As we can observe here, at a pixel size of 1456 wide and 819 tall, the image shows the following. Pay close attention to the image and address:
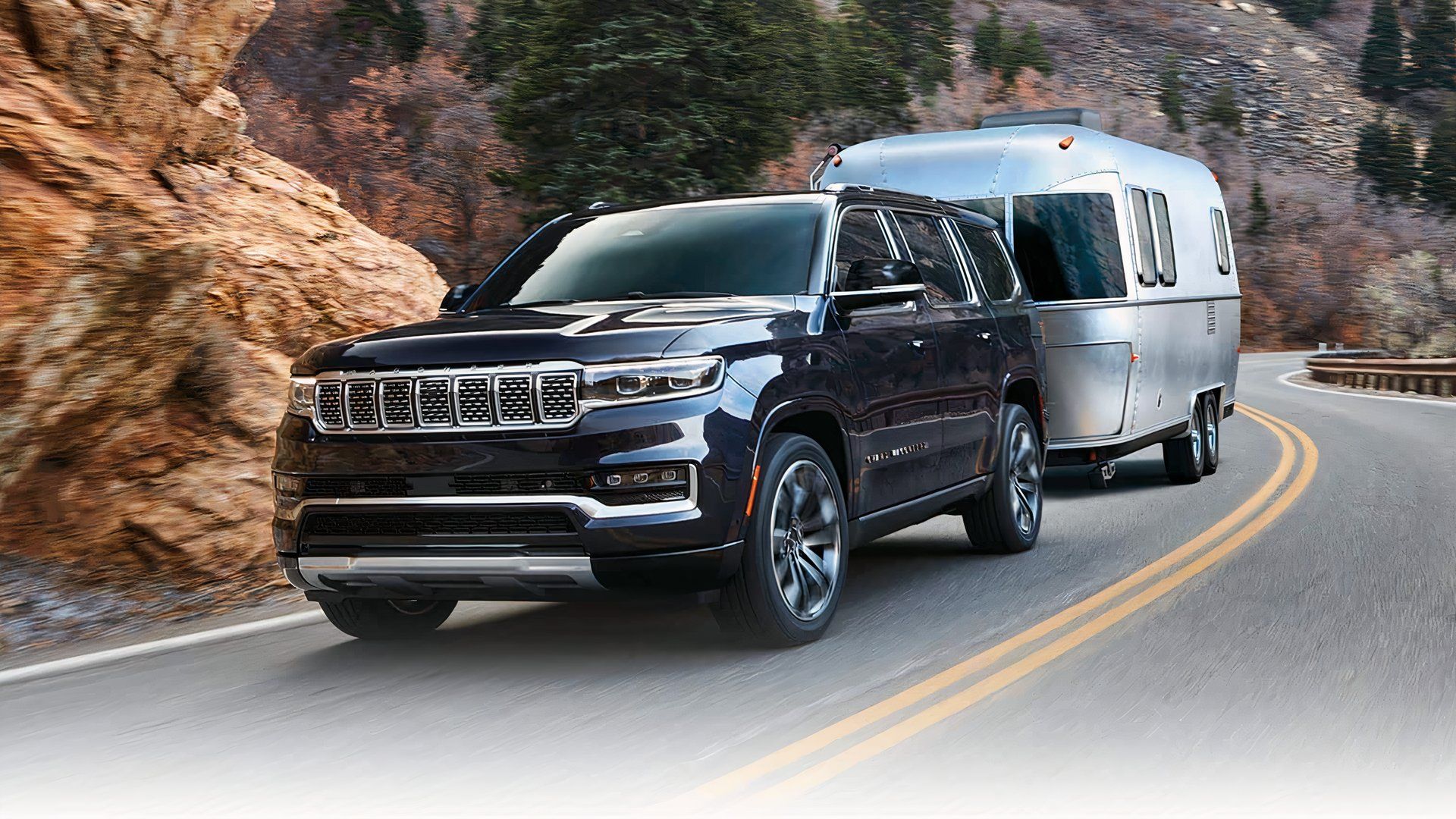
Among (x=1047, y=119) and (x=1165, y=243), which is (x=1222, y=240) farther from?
(x=1047, y=119)

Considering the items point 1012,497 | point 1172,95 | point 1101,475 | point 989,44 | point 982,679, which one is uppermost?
point 982,679

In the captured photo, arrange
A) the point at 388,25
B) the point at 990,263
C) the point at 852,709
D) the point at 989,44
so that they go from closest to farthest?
the point at 852,709 < the point at 990,263 < the point at 388,25 < the point at 989,44

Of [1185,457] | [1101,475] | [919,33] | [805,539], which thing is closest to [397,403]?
[805,539]

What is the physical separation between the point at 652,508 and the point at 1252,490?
8421 mm

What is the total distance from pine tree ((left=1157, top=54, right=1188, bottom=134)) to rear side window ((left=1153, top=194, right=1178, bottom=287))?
3008 inches

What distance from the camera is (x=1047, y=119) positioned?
12.9 meters

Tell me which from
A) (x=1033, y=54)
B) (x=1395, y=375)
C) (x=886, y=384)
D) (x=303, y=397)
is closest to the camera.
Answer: (x=303, y=397)

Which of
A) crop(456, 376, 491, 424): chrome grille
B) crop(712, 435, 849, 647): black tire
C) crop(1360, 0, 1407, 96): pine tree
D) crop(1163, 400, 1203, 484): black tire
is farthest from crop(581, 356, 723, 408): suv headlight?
crop(1360, 0, 1407, 96): pine tree

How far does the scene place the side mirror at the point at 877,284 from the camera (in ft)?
22.4

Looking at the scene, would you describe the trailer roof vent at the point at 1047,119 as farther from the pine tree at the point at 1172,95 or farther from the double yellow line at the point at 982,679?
the pine tree at the point at 1172,95

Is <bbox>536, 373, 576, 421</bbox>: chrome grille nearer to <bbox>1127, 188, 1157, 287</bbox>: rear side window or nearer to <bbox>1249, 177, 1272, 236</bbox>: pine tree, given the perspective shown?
<bbox>1127, 188, 1157, 287</bbox>: rear side window

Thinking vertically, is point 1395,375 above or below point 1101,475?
below

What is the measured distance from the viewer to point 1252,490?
12578 mm

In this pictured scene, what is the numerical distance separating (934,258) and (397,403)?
3.63m
